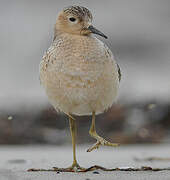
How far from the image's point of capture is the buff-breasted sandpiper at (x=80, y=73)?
434 centimetres

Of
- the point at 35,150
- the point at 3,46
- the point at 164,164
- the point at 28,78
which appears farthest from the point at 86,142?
the point at 3,46

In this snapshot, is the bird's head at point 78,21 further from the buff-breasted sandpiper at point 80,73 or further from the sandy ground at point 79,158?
the sandy ground at point 79,158

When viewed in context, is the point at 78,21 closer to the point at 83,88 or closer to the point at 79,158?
the point at 83,88

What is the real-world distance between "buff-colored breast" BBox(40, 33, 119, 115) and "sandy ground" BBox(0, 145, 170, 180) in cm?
59

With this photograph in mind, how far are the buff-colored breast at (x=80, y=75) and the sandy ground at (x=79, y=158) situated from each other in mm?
591

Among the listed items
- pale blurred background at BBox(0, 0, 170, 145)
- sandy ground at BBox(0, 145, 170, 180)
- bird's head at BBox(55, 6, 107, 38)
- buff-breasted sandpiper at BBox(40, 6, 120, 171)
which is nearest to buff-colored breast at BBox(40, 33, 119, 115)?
buff-breasted sandpiper at BBox(40, 6, 120, 171)

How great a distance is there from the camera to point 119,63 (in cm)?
1105

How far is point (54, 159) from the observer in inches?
222

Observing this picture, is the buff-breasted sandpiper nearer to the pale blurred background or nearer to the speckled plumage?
the speckled plumage

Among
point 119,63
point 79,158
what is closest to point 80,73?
point 79,158

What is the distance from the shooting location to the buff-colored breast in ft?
14.2

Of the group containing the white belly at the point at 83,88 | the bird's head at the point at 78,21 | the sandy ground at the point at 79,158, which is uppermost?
the bird's head at the point at 78,21

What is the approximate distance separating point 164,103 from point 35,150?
213 cm

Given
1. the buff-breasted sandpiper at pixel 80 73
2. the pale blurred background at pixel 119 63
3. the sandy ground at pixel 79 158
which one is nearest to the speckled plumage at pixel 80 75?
the buff-breasted sandpiper at pixel 80 73
